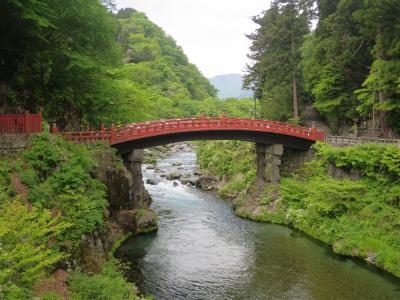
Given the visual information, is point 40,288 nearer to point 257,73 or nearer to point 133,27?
point 257,73

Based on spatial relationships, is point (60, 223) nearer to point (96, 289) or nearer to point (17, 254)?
point (96, 289)

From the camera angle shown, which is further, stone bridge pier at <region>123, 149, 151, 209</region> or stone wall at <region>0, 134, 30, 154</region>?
stone bridge pier at <region>123, 149, 151, 209</region>

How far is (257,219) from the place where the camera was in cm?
3456

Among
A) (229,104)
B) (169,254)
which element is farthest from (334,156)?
(229,104)

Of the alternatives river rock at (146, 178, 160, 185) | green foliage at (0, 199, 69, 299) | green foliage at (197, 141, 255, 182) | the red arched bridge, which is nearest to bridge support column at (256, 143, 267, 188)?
the red arched bridge

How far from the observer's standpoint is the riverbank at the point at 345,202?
25.7m

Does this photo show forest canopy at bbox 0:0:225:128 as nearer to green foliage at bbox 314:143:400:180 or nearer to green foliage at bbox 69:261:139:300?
green foliage at bbox 69:261:139:300

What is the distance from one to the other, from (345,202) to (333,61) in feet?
48.9

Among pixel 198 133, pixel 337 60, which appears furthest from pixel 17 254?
pixel 337 60

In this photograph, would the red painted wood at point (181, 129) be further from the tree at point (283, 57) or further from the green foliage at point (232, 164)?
the green foliage at point (232, 164)

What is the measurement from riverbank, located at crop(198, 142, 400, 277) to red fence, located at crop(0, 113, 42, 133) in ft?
Answer: 65.3

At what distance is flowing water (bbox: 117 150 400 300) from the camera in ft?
68.7

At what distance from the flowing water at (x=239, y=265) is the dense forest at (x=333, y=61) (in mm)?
13436

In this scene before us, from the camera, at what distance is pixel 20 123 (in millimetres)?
21984
